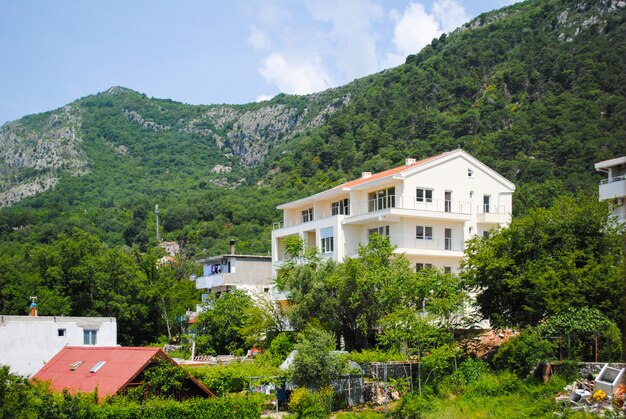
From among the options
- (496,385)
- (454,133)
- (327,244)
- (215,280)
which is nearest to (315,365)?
(496,385)

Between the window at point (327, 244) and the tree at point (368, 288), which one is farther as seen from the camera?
the window at point (327, 244)

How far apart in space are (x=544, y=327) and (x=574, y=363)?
8.43 ft

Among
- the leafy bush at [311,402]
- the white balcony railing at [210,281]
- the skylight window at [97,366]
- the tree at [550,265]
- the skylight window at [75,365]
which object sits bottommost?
the leafy bush at [311,402]

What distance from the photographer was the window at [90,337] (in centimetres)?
4062

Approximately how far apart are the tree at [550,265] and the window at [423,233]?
8742mm

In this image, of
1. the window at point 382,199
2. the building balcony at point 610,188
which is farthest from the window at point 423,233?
the building balcony at point 610,188

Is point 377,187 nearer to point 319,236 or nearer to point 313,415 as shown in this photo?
point 319,236

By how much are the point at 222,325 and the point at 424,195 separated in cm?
1820

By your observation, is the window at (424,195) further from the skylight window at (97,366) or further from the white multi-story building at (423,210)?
the skylight window at (97,366)

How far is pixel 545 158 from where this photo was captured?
80312 millimetres

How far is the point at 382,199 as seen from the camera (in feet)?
157

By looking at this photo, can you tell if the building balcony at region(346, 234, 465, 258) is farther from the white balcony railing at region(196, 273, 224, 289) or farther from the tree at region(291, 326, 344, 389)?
the white balcony railing at region(196, 273, 224, 289)

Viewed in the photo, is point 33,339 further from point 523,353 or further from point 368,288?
point 523,353

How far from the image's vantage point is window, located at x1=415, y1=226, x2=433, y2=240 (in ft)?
153
